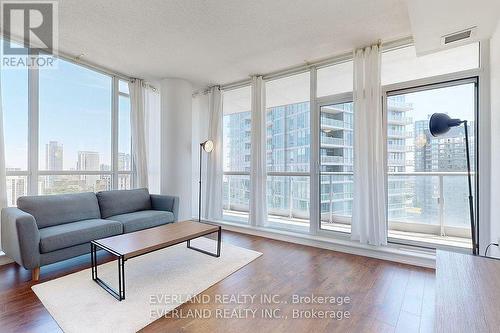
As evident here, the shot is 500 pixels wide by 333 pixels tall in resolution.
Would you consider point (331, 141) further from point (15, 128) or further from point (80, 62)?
point (15, 128)

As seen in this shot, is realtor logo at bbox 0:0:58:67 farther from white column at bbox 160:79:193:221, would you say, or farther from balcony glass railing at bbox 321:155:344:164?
balcony glass railing at bbox 321:155:344:164

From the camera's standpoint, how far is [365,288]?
2365 mm

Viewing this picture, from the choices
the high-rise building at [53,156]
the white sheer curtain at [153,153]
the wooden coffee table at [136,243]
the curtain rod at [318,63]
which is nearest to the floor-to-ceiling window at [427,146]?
the curtain rod at [318,63]

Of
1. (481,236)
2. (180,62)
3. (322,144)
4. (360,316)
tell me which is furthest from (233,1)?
(481,236)

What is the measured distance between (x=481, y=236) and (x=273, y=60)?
350 cm

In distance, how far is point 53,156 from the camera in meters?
3.54

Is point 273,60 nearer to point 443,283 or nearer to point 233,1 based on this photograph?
point 233,1

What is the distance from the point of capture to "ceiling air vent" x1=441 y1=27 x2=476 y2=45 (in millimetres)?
2348

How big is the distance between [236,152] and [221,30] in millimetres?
2458

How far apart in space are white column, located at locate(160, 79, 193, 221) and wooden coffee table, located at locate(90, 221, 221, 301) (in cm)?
175

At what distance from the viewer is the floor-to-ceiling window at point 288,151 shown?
13.4 feet

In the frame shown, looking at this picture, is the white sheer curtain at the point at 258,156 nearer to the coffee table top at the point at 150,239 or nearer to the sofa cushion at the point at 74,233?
the coffee table top at the point at 150,239

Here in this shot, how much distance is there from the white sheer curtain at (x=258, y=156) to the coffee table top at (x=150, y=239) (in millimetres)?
1459

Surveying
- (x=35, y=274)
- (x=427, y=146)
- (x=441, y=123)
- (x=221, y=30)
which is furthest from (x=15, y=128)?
(x=427, y=146)
